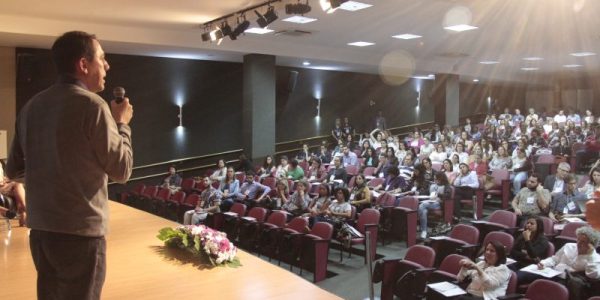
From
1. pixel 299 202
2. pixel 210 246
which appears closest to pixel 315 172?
pixel 299 202

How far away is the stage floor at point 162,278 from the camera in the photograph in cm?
301

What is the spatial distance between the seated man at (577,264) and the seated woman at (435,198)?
2747mm

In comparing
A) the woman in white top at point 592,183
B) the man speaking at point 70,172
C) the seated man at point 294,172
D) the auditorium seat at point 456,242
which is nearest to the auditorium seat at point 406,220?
the auditorium seat at point 456,242

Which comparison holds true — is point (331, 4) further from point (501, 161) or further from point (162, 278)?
point (501, 161)

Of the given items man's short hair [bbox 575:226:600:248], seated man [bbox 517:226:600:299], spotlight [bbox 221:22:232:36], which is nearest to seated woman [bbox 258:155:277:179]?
spotlight [bbox 221:22:232:36]

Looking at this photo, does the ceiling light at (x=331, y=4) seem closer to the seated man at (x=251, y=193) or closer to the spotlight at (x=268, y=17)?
the spotlight at (x=268, y=17)

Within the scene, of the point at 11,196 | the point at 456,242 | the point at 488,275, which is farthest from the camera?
the point at 456,242

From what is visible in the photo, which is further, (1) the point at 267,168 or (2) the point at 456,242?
(1) the point at 267,168

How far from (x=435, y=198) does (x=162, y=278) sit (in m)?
5.81

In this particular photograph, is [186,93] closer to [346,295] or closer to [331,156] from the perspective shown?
[331,156]

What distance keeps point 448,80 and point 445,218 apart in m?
11.2

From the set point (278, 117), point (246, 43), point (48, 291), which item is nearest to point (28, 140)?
point (48, 291)

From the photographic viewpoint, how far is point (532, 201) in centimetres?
717

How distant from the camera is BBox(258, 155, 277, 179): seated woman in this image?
38.3ft
